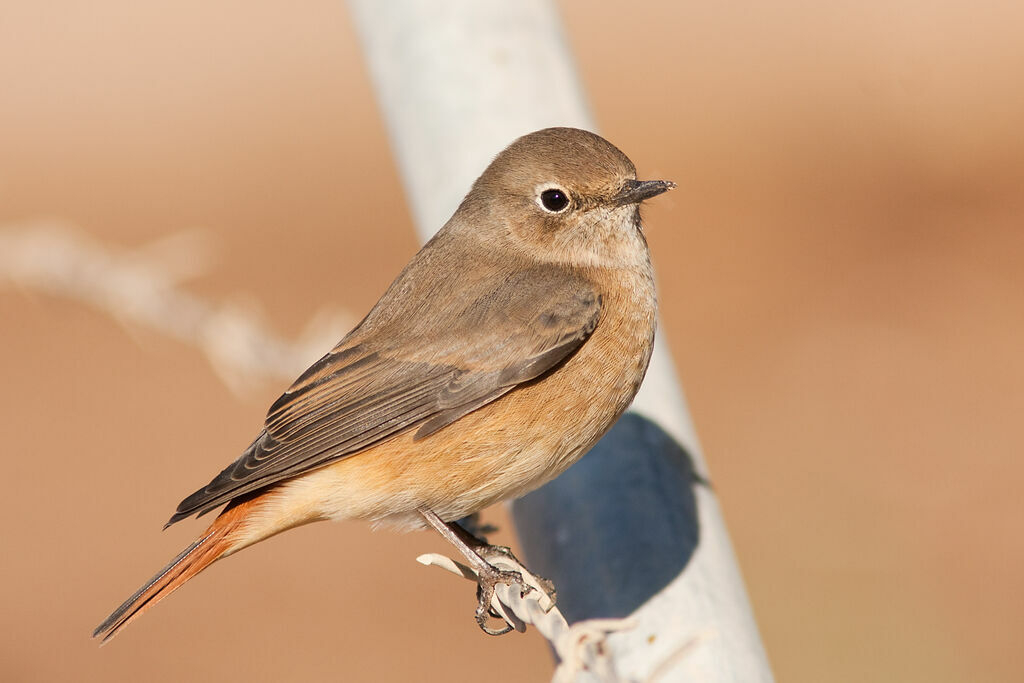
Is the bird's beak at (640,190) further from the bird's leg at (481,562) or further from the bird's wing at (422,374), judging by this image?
the bird's leg at (481,562)

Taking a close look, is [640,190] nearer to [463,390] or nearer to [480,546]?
[463,390]

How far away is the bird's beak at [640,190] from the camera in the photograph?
11.3ft

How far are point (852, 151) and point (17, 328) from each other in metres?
5.93

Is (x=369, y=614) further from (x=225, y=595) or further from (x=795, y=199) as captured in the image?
(x=795, y=199)

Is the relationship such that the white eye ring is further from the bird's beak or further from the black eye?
the bird's beak

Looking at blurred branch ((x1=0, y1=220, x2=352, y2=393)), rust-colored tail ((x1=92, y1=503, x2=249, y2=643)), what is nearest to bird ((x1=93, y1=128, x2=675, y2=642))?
rust-colored tail ((x1=92, y1=503, x2=249, y2=643))

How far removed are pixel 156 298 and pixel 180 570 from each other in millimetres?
674

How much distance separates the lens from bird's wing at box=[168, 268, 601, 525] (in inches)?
126

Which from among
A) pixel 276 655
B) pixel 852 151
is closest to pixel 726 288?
pixel 852 151

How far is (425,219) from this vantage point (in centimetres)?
293

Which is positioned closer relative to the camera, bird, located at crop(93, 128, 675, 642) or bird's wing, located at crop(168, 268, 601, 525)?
bird, located at crop(93, 128, 675, 642)

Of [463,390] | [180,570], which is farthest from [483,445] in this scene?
[180,570]

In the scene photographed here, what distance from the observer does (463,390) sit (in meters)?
3.23

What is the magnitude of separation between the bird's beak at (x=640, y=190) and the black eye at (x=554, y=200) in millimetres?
162
